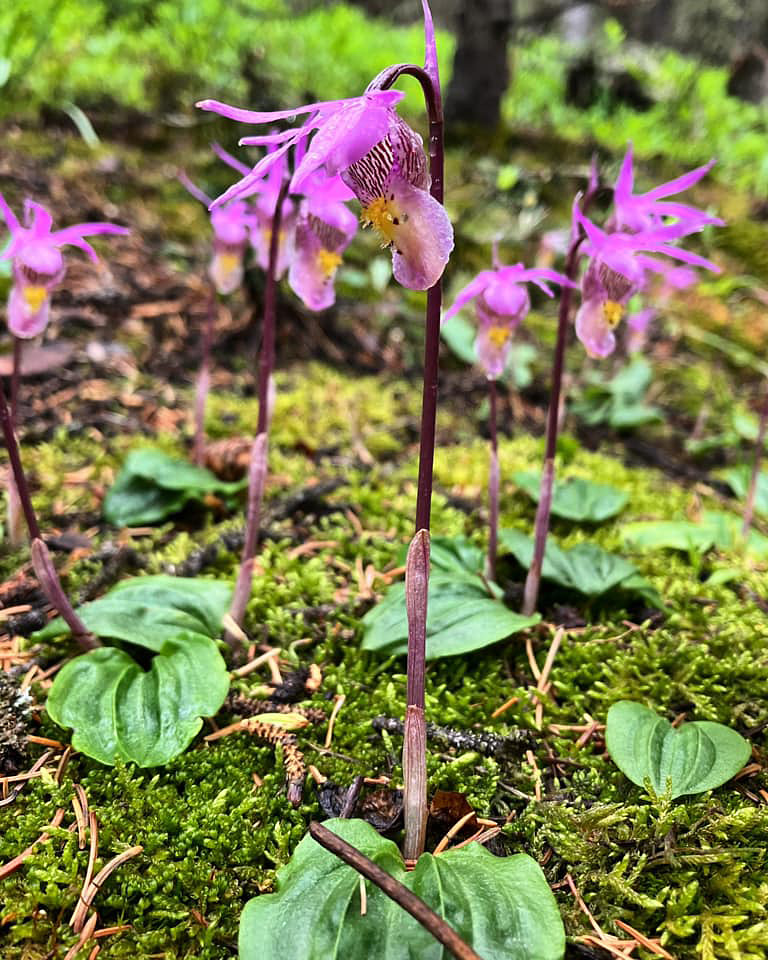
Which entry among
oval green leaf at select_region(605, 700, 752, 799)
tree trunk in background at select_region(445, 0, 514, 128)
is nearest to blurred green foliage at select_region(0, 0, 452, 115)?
tree trunk in background at select_region(445, 0, 514, 128)

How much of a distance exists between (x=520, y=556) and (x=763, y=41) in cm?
1583

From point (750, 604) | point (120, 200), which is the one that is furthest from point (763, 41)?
point (750, 604)

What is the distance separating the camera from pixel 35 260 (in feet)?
6.20

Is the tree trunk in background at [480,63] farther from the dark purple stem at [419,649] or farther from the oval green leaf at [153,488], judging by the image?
the dark purple stem at [419,649]

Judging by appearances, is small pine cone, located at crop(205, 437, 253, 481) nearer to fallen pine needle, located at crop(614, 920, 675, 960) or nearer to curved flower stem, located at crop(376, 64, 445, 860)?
curved flower stem, located at crop(376, 64, 445, 860)

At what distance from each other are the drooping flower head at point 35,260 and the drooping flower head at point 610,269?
124cm

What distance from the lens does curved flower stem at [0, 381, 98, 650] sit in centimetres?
164

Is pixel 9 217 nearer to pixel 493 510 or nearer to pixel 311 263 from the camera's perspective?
pixel 311 263

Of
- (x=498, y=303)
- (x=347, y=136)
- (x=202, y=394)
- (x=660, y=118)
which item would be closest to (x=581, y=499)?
(x=498, y=303)

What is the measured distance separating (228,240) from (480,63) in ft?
13.5

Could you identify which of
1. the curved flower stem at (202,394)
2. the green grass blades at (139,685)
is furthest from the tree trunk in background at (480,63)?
the green grass blades at (139,685)

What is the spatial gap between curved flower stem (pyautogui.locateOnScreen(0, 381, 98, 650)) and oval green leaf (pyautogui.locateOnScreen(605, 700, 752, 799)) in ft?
4.24

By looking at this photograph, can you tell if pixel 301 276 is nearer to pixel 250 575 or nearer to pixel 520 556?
pixel 250 575

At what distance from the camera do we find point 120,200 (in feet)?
14.9
